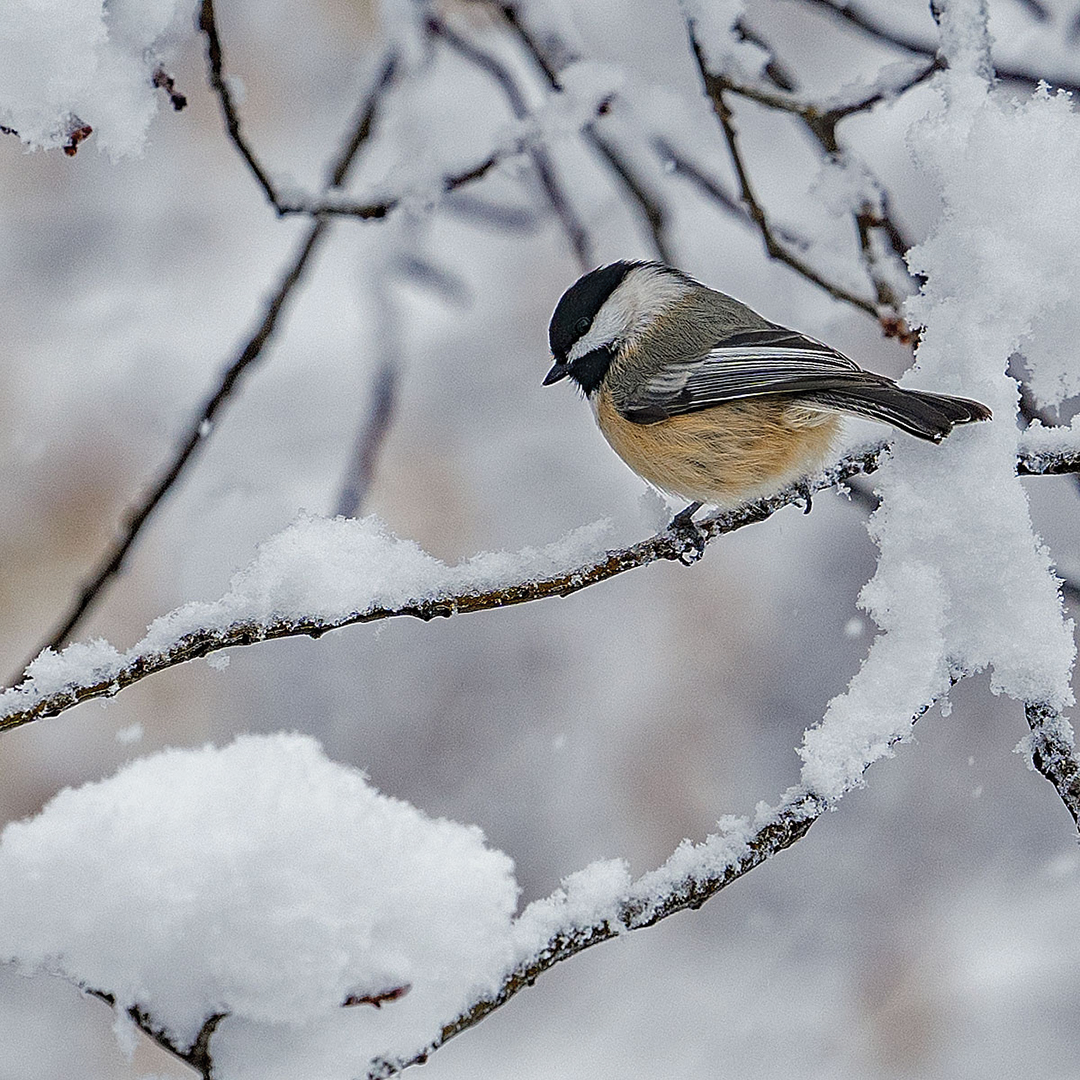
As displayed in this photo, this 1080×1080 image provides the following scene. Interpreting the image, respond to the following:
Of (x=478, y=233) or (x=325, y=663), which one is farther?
(x=478, y=233)

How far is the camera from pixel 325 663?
4445mm

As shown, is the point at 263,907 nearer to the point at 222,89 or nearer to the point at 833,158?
the point at 222,89

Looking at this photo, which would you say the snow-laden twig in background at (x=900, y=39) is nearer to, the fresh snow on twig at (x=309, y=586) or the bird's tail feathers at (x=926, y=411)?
the bird's tail feathers at (x=926, y=411)

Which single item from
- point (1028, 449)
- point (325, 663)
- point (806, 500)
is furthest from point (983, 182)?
point (325, 663)

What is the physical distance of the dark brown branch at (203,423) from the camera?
2262 millimetres

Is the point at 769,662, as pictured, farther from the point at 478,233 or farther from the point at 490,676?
the point at 478,233

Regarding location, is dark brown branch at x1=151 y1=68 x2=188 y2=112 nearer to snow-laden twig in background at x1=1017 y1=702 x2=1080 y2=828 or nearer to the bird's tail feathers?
the bird's tail feathers

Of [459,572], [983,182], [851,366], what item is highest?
[851,366]

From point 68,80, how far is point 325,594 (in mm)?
808

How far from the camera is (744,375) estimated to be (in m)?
2.23

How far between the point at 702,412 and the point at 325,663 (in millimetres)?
2487

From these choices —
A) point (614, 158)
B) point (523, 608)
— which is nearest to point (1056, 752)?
point (614, 158)

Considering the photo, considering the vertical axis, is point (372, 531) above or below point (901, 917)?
below

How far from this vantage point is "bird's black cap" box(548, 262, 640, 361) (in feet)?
8.54
